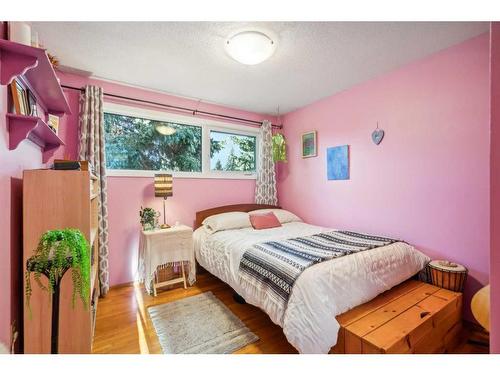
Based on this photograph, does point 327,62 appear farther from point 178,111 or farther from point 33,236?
point 33,236

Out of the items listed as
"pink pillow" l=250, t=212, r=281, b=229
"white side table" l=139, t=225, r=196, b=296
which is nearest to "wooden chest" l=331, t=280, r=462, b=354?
"pink pillow" l=250, t=212, r=281, b=229

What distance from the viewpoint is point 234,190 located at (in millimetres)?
3574

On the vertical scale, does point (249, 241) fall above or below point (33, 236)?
below

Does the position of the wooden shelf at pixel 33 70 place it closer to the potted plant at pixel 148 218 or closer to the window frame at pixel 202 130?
the window frame at pixel 202 130

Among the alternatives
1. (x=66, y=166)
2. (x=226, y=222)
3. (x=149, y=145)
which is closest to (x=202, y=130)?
(x=149, y=145)

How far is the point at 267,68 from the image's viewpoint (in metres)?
2.37

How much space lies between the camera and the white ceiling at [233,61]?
1743mm

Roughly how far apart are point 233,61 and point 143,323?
8.38 feet

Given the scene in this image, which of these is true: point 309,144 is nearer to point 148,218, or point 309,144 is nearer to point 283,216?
point 283,216

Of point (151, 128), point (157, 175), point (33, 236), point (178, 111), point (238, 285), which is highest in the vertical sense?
point (178, 111)

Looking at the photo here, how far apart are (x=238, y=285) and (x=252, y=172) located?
210cm

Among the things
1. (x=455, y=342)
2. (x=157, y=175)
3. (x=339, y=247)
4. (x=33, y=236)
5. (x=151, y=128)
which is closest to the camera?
(x=33, y=236)

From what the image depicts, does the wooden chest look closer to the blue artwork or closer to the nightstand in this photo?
the nightstand
